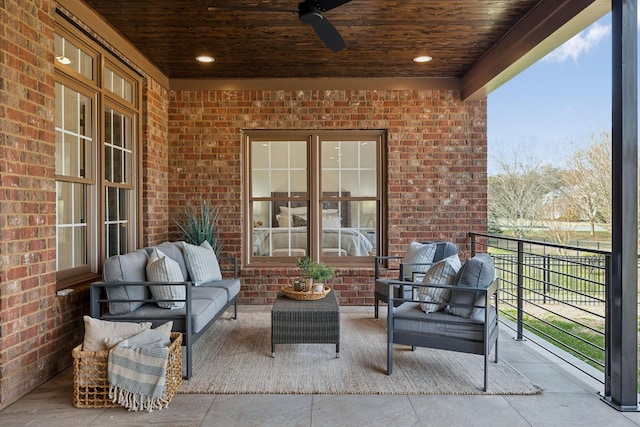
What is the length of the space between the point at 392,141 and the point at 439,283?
279cm

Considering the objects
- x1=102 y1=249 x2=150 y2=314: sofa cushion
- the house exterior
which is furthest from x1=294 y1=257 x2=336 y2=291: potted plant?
the house exterior

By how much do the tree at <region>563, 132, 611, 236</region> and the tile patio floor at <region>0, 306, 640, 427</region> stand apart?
24.3 feet

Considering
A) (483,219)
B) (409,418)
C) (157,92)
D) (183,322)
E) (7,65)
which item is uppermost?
(157,92)

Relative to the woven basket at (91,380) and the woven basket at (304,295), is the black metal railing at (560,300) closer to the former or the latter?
the woven basket at (304,295)

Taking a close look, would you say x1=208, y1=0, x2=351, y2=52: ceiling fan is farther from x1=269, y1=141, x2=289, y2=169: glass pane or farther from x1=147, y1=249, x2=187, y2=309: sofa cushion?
x1=269, y1=141, x2=289, y2=169: glass pane

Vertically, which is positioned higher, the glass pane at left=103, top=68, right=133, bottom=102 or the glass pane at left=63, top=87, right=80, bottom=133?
the glass pane at left=103, top=68, right=133, bottom=102

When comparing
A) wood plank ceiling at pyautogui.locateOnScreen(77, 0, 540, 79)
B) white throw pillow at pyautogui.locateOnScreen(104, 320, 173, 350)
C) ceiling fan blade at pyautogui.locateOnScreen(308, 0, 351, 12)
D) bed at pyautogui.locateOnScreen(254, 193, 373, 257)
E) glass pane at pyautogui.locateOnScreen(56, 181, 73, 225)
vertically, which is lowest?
white throw pillow at pyautogui.locateOnScreen(104, 320, 173, 350)

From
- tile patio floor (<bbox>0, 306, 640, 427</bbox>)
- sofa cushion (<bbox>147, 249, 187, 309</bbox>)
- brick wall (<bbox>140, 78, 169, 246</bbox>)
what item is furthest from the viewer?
brick wall (<bbox>140, 78, 169, 246</bbox>)

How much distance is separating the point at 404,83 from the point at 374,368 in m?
3.79

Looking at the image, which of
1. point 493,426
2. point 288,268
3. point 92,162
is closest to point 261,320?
point 288,268

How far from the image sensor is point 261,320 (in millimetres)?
4906

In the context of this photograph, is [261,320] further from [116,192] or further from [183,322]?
[116,192]

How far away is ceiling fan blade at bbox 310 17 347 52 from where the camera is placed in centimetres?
316

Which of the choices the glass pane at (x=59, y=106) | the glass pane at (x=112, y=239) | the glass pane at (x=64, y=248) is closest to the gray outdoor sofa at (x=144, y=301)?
the glass pane at (x=64, y=248)
